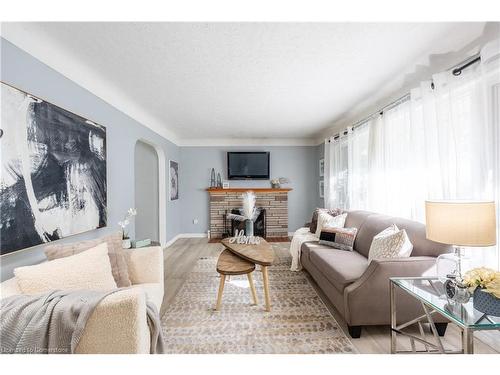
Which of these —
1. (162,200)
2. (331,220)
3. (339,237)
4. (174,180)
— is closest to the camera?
(339,237)

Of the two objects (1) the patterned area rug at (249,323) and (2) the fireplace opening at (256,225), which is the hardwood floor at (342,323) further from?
(2) the fireplace opening at (256,225)

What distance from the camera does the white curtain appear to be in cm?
164

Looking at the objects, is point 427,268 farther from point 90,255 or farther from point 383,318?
point 90,255

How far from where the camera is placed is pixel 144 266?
6.22 ft

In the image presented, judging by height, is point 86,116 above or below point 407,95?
below

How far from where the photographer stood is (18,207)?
148 cm

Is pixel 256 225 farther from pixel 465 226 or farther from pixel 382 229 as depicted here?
pixel 465 226

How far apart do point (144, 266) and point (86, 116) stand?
1.59m

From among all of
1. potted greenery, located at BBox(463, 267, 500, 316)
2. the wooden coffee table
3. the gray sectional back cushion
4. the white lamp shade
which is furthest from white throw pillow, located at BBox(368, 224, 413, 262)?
the wooden coffee table

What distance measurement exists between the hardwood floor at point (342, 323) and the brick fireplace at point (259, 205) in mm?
942

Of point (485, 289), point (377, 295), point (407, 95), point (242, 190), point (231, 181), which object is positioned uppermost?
point (407, 95)

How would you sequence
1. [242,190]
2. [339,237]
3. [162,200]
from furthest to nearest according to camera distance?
1. [242,190]
2. [162,200]
3. [339,237]

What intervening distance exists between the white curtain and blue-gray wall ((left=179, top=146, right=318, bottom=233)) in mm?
2423

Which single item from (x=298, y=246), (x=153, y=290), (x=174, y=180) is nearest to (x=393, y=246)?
(x=298, y=246)
